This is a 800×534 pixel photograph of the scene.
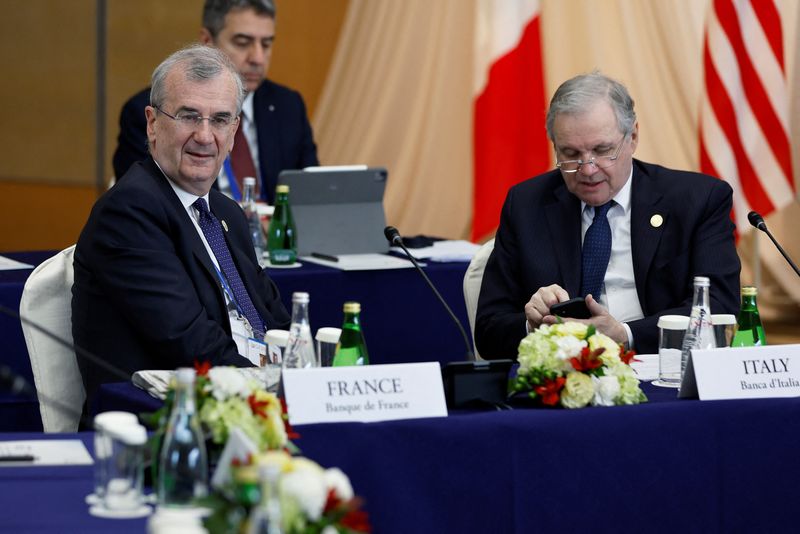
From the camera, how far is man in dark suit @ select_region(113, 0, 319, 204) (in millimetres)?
5145

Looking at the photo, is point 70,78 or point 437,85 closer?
point 437,85

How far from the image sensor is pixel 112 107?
7742mm

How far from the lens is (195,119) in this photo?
3.02m

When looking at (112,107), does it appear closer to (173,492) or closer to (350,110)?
(350,110)

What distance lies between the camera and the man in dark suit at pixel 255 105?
514 centimetres

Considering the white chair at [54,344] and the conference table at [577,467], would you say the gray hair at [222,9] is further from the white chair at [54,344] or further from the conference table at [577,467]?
the conference table at [577,467]

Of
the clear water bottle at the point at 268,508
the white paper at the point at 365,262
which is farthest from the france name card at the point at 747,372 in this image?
the white paper at the point at 365,262

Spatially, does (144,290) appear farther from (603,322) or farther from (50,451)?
(603,322)

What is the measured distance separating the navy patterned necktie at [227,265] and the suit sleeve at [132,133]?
190cm

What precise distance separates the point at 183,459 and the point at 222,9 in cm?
375

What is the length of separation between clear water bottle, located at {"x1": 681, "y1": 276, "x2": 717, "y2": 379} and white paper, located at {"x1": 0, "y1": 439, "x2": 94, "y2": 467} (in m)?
1.18

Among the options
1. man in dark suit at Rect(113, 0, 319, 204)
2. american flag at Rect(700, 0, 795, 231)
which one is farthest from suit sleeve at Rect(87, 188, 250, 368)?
american flag at Rect(700, 0, 795, 231)

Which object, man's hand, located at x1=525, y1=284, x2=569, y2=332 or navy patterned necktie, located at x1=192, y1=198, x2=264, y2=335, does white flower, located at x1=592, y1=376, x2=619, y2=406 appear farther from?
navy patterned necktie, located at x1=192, y1=198, x2=264, y2=335

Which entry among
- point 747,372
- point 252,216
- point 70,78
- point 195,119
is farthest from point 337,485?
point 70,78
